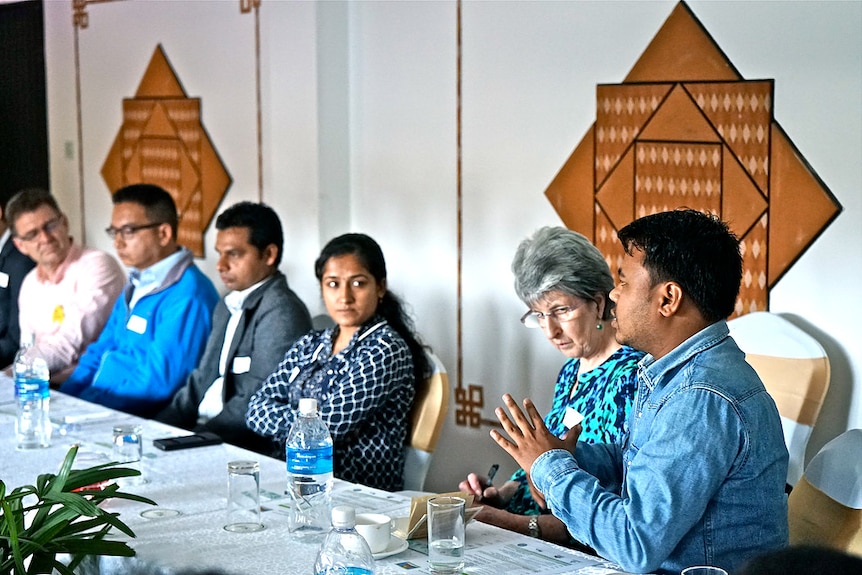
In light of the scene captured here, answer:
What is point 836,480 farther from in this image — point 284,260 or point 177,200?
point 177,200

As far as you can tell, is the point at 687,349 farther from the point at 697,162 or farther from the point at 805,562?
the point at 697,162

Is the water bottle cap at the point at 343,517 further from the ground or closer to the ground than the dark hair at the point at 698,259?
closer to the ground

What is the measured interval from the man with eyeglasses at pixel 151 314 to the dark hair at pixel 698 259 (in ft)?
7.90

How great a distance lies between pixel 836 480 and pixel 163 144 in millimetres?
4389

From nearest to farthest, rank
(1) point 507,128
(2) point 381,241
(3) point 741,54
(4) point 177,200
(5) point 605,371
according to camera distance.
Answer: (5) point 605,371
(3) point 741,54
(1) point 507,128
(2) point 381,241
(4) point 177,200

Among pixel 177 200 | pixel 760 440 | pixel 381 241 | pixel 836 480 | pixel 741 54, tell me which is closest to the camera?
pixel 760 440

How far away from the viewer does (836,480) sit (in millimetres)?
2189

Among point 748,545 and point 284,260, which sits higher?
point 284,260

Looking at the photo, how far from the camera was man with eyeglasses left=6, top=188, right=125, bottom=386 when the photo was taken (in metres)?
4.62

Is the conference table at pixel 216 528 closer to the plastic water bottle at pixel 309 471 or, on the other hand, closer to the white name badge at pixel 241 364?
the plastic water bottle at pixel 309 471

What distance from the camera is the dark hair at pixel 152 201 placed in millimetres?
4207

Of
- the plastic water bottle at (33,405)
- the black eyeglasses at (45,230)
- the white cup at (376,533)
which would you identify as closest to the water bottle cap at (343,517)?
the white cup at (376,533)

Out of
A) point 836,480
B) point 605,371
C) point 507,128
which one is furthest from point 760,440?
point 507,128

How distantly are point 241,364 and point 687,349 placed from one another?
2044 mm
